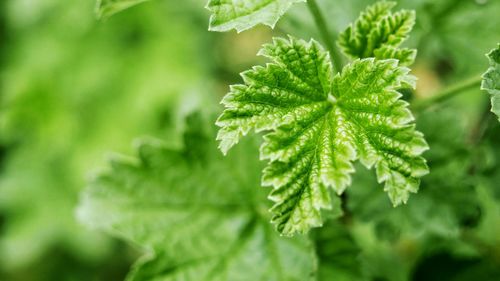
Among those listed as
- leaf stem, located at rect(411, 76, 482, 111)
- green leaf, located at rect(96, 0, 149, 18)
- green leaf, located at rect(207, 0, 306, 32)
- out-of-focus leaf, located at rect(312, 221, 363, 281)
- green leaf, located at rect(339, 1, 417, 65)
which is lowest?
out-of-focus leaf, located at rect(312, 221, 363, 281)

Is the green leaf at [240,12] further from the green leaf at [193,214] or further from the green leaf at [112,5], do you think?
the green leaf at [193,214]

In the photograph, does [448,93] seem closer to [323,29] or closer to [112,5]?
[323,29]

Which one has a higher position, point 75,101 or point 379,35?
point 75,101

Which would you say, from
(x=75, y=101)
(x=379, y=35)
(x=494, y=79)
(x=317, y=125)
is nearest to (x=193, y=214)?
(x=317, y=125)

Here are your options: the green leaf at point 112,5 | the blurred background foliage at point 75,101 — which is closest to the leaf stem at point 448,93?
the green leaf at point 112,5

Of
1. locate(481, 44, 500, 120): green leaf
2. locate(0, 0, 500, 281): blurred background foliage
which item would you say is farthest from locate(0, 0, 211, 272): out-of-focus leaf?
locate(481, 44, 500, 120): green leaf

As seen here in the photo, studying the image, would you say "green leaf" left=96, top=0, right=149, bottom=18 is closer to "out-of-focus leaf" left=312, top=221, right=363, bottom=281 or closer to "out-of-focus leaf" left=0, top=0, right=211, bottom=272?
"out-of-focus leaf" left=312, top=221, right=363, bottom=281

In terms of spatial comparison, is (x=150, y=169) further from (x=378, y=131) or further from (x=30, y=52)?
(x=30, y=52)

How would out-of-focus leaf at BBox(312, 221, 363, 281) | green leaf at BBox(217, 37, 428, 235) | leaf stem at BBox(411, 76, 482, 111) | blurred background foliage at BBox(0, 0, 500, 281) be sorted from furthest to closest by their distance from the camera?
blurred background foliage at BBox(0, 0, 500, 281), out-of-focus leaf at BBox(312, 221, 363, 281), leaf stem at BBox(411, 76, 482, 111), green leaf at BBox(217, 37, 428, 235)
